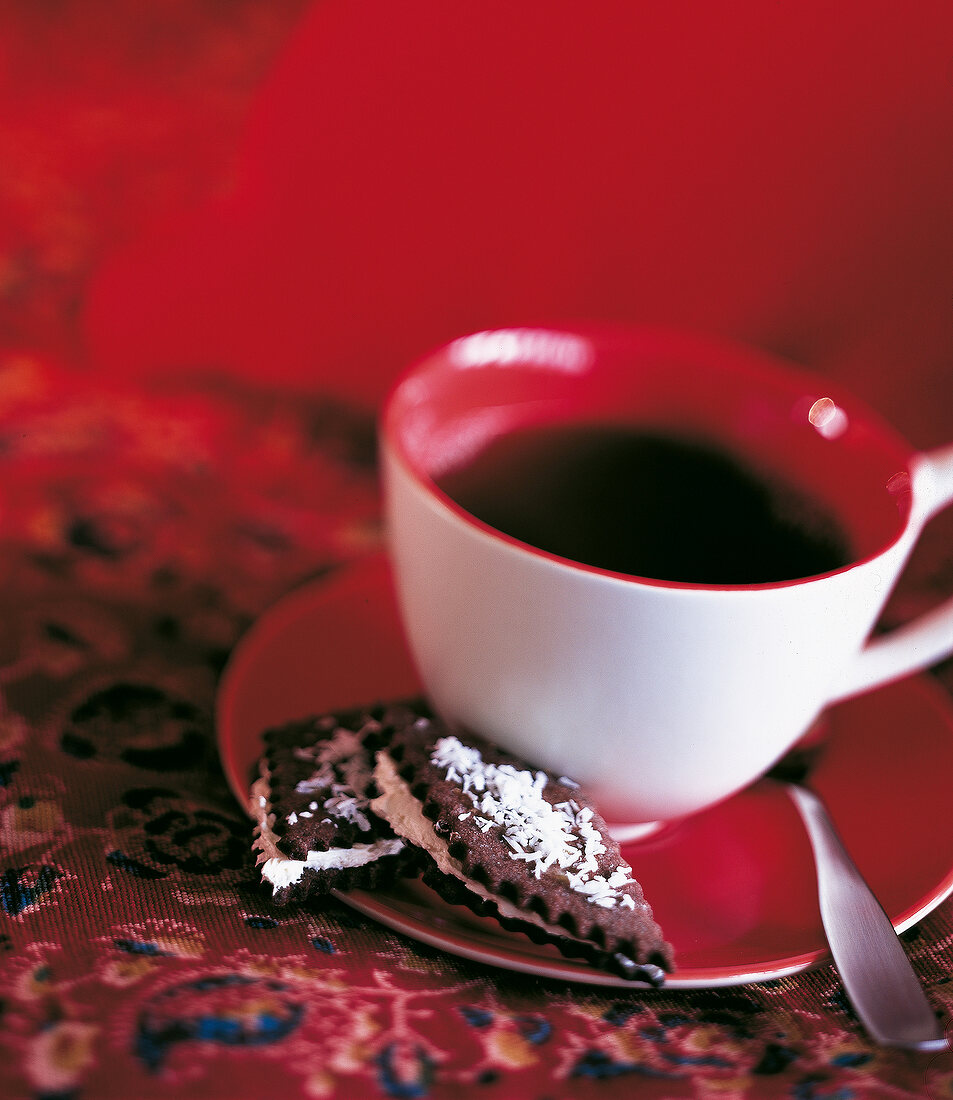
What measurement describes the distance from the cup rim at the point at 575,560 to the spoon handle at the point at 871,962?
173mm

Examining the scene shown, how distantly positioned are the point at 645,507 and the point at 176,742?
0.36 metres

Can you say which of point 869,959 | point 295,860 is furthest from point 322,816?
point 869,959

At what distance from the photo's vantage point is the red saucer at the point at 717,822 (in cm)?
52

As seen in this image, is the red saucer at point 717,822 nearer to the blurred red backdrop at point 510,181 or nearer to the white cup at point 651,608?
the white cup at point 651,608

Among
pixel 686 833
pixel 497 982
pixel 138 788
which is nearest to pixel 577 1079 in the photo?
pixel 497 982

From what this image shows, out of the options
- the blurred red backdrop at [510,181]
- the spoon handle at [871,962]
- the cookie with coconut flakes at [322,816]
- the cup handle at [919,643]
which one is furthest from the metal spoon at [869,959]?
the blurred red backdrop at [510,181]

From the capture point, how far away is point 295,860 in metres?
0.51

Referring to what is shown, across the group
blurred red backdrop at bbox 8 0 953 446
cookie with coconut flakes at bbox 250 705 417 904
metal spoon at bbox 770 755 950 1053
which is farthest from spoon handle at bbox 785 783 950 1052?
blurred red backdrop at bbox 8 0 953 446

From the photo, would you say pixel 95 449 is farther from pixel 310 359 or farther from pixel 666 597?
pixel 666 597

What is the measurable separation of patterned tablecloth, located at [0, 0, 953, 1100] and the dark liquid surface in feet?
0.78

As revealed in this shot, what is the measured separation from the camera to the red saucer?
52 cm

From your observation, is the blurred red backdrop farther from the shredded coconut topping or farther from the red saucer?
the shredded coconut topping

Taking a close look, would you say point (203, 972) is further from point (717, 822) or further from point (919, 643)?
point (919, 643)

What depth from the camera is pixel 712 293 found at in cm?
102
